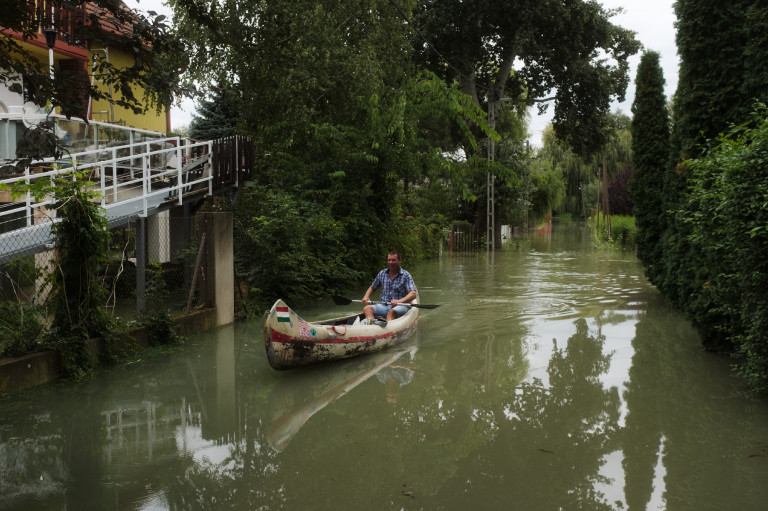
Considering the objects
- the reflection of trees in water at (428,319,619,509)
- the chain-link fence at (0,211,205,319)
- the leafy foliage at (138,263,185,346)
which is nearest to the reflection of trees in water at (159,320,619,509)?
the reflection of trees in water at (428,319,619,509)

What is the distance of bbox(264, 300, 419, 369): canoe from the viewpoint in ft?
31.1

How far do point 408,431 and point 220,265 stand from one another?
7.17m

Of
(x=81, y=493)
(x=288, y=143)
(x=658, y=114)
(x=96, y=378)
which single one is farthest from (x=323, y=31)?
(x=81, y=493)

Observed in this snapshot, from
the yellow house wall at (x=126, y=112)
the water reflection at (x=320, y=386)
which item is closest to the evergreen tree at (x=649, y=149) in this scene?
the water reflection at (x=320, y=386)

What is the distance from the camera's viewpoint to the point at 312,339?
A: 390 inches

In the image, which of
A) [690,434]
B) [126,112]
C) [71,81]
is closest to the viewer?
[71,81]

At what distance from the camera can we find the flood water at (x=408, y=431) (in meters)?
5.55

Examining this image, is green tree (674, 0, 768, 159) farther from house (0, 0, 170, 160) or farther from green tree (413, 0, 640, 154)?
green tree (413, 0, 640, 154)

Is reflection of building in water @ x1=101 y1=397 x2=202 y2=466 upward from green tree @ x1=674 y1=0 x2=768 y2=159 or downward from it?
downward

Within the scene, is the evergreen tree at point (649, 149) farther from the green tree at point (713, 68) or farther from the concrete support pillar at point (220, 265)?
the concrete support pillar at point (220, 265)

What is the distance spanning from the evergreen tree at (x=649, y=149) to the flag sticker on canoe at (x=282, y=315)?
36.2ft

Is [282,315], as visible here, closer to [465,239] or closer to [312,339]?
[312,339]

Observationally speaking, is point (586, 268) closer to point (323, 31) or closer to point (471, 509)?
point (323, 31)

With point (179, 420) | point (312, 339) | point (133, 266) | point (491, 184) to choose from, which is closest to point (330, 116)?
point (133, 266)
